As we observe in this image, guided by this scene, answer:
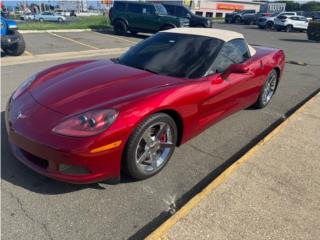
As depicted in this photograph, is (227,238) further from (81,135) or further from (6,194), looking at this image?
(6,194)

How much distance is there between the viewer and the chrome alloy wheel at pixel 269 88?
5.23 meters

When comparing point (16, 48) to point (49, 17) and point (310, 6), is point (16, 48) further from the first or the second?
point (310, 6)

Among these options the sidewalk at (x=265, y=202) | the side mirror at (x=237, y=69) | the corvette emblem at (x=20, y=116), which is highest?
the side mirror at (x=237, y=69)

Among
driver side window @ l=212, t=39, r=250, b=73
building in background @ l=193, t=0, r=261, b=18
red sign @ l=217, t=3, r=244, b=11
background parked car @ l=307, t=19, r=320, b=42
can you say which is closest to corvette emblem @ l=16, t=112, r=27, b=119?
driver side window @ l=212, t=39, r=250, b=73

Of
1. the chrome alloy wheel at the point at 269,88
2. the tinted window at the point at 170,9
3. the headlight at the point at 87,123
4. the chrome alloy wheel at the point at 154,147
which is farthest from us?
the tinted window at the point at 170,9

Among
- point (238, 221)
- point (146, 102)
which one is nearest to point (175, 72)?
point (146, 102)

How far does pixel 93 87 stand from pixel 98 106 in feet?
1.56

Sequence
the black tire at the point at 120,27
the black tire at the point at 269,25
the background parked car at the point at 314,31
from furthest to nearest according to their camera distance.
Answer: the black tire at the point at 269,25
the background parked car at the point at 314,31
the black tire at the point at 120,27

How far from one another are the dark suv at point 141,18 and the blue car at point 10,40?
814cm

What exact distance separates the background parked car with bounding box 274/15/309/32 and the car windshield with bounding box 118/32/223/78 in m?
26.5

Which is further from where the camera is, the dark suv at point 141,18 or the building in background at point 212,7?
the building in background at point 212,7

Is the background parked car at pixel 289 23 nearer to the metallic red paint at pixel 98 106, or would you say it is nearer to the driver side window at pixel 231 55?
the driver side window at pixel 231 55

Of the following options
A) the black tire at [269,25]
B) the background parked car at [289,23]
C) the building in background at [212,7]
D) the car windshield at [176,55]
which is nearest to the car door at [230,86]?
the car windshield at [176,55]

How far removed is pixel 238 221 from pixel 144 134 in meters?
1.15
